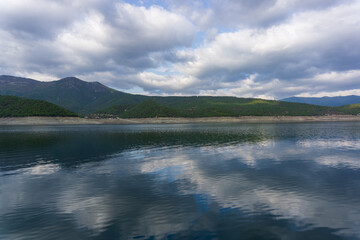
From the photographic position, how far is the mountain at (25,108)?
6565 inches

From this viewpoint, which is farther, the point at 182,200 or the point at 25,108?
the point at 25,108

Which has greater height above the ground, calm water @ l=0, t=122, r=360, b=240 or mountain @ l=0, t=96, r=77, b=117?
mountain @ l=0, t=96, r=77, b=117

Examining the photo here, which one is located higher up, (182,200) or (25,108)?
(25,108)

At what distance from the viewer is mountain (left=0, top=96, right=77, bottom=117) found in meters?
167

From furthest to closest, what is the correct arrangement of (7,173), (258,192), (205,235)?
(7,173) < (258,192) < (205,235)

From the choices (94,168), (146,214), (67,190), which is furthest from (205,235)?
(94,168)

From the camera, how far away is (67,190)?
1903cm

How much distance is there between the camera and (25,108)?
174875mm

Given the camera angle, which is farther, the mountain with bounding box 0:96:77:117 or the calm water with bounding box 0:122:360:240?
the mountain with bounding box 0:96:77:117

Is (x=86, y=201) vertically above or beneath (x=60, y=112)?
beneath

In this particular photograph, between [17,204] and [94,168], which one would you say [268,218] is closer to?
[17,204]

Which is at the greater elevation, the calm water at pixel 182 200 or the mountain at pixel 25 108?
the mountain at pixel 25 108

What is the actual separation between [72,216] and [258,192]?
51.0ft

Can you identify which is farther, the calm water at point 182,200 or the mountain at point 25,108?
the mountain at point 25,108
